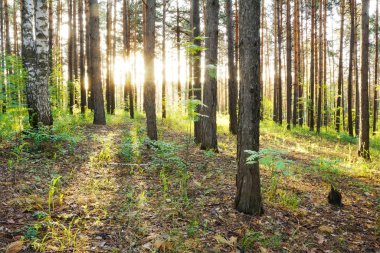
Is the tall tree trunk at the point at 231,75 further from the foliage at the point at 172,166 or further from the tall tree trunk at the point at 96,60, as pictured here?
the foliage at the point at 172,166

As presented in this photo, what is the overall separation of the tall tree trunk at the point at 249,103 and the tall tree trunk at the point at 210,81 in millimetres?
3651

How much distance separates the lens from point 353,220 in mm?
4605

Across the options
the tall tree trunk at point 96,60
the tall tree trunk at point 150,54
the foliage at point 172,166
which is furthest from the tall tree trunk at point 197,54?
the tall tree trunk at point 96,60

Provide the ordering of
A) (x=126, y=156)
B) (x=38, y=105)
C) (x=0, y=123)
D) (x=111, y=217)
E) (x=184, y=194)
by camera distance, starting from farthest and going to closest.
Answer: (x=0, y=123) < (x=38, y=105) < (x=126, y=156) < (x=184, y=194) < (x=111, y=217)

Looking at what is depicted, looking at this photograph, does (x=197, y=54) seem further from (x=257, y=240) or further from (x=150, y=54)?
(x=257, y=240)

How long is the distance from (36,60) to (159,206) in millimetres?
5508

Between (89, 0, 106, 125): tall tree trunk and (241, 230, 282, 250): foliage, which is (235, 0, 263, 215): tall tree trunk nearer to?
(241, 230, 282, 250): foliage

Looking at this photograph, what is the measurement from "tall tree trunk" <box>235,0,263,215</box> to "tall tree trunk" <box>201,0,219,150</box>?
3.65m

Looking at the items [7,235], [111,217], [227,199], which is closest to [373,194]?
[227,199]

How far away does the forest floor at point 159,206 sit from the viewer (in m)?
3.39

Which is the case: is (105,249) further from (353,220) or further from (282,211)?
(353,220)

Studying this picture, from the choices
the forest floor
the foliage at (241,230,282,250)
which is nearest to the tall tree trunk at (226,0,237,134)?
the forest floor

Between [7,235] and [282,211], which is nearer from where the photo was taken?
[7,235]

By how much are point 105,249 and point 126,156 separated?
12.1 ft
